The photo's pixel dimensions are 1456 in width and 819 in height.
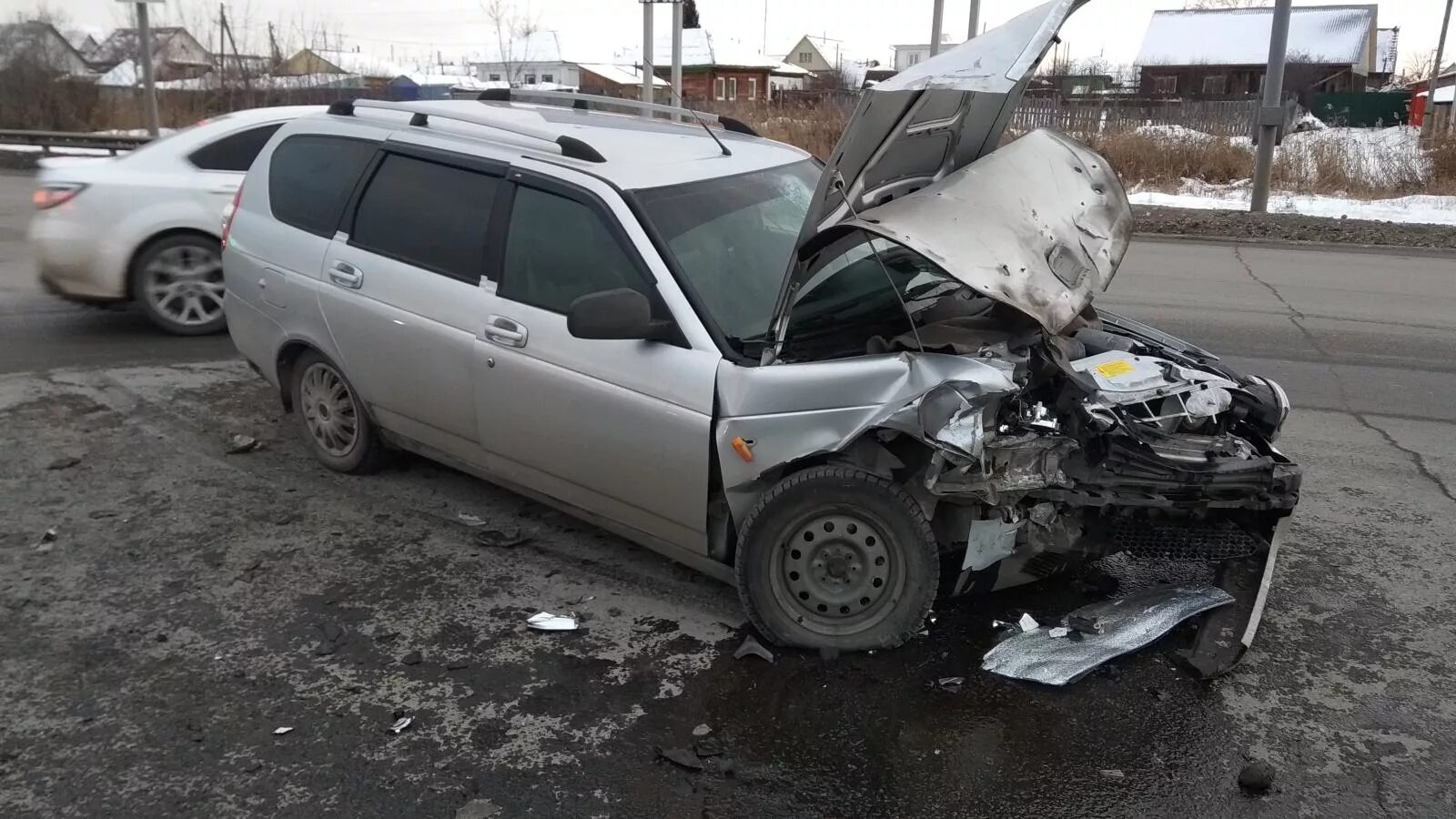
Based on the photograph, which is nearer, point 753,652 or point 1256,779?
point 1256,779

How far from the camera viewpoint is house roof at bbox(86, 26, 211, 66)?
3206cm

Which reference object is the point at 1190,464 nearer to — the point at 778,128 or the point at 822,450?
the point at 822,450

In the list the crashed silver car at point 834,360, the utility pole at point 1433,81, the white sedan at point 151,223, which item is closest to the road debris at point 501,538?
the crashed silver car at point 834,360

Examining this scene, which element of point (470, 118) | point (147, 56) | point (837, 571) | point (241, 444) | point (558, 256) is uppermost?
point (147, 56)

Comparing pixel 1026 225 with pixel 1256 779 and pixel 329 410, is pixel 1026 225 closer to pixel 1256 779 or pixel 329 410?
pixel 1256 779

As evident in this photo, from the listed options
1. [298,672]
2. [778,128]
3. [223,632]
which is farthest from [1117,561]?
[778,128]

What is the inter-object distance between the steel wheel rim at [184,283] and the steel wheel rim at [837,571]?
6.12 metres

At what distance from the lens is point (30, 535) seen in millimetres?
4848

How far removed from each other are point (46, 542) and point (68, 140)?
22579mm

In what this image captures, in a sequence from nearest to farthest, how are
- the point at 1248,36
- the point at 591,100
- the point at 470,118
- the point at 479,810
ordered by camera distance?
the point at 479,810
the point at 470,118
the point at 591,100
the point at 1248,36

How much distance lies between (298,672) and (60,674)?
816 mm

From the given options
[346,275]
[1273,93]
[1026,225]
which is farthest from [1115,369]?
[1273,93]

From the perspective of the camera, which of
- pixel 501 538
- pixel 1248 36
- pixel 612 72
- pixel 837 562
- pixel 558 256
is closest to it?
pixel 837 562

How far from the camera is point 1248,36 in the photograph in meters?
57.3
